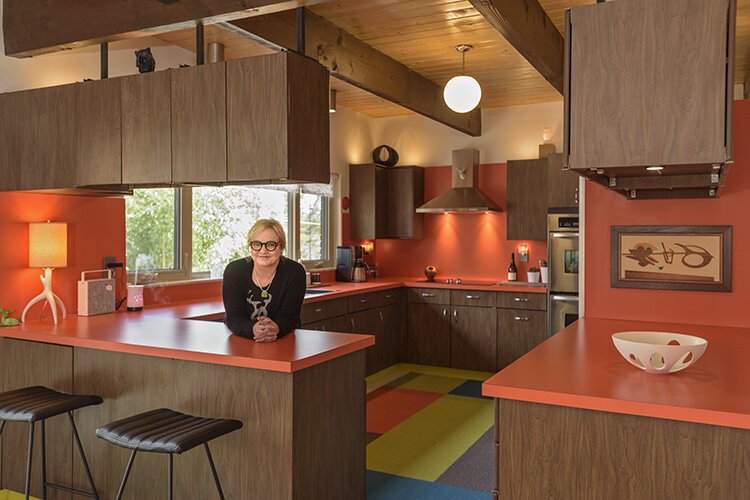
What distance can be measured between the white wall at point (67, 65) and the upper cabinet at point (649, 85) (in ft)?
10.0

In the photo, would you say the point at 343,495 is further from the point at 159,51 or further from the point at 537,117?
the point at 537,117

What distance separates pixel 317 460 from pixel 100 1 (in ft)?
8.27

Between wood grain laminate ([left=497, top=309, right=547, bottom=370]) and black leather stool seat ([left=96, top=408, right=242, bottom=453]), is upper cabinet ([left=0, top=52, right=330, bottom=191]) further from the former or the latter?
wood grain laminate ([left=497, top=309, right=547, bottom=370])

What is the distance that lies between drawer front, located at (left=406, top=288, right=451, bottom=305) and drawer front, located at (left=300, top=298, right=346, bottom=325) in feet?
3.73

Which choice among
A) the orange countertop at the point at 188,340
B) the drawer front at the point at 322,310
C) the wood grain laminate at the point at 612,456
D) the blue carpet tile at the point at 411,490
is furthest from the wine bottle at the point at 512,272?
the wood grain laminate at the point at 612,456

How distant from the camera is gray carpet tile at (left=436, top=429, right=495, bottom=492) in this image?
3.54 meters

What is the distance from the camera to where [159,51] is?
4.52 meters

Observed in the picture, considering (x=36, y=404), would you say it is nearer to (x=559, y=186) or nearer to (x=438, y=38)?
(x=438, y=38)

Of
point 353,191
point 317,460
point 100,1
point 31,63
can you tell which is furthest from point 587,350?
Result: point 353,191

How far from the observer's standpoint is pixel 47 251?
3.57 meters

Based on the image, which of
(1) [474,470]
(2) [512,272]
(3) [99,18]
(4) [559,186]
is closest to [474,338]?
(2) [512,272]

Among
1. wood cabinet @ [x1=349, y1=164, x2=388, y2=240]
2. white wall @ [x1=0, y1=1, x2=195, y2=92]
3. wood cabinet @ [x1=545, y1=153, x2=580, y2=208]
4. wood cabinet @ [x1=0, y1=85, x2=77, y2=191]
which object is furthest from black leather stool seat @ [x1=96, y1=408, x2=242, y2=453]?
wood cabinet @ [x1=349, y1=164, x2=388, y2=240]

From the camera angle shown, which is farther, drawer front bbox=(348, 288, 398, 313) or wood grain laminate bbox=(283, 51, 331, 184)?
drawer front bbox=(348, 288, 398, 313)

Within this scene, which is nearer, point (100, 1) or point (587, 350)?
point (587, 350)
